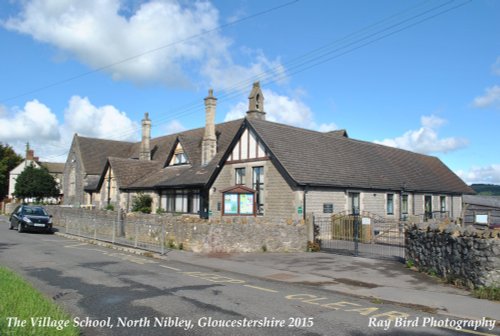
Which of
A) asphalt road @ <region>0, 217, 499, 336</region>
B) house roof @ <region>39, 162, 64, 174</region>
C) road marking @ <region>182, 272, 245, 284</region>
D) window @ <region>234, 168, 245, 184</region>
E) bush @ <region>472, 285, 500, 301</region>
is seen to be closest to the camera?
asphalt road @ <region>0, 217, 499, 336</region>

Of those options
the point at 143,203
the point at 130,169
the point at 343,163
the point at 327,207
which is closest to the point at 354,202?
the point at 343,163

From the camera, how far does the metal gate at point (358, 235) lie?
808 inches

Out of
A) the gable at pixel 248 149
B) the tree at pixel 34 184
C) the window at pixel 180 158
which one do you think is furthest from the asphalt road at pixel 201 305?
the tree at pixel 34 184

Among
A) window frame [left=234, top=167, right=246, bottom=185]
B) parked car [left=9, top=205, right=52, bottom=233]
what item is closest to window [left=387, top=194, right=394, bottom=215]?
window frame [left=234, top=167, right=246, bottom=185]

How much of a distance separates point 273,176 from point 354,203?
231 inches

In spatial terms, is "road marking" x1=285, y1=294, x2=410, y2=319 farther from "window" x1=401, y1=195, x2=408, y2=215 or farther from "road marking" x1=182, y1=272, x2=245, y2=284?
"window" x1=401, y1=195, x2=408, y2=215

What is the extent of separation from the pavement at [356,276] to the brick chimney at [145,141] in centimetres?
2454

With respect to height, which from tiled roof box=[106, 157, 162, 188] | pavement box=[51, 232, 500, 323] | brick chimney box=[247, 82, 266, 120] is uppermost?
brick chimney box=[247, 82, 266, 120]

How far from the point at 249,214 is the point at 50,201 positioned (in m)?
42.9

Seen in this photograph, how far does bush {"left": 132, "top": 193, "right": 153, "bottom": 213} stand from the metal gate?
15.7 m

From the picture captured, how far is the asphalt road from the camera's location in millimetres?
7430

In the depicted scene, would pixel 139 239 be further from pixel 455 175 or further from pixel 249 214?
pixel 455 175

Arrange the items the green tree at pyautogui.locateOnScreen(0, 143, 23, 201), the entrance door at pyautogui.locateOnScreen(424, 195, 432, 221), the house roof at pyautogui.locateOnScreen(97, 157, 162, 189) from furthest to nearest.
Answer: the green tree at pyautogui.locateOnScreen(0, 143, 23, 201)
the house roof at pyautogui.locateOnScreen(97, 157, 162, 189)
the entrance door at pyautogui.locateOnScreen(424, 195, 432, 221)

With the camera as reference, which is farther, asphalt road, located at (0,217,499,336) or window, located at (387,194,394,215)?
window, located at (387,194,394,215)
